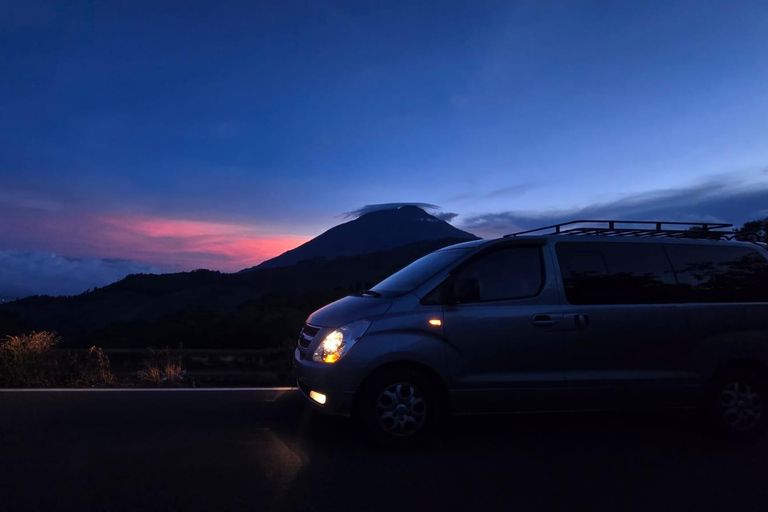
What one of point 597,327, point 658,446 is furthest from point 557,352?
point 658,446

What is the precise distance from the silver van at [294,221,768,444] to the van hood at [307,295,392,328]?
0.06 ft

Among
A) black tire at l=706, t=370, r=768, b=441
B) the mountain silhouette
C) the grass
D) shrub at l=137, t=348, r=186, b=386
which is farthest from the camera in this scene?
the mountain silhouette

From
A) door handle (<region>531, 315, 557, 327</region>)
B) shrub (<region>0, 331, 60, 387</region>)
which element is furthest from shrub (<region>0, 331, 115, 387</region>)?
door handle (<region>531, 315, 557, 327</region>)

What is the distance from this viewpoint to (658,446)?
574 centimetres

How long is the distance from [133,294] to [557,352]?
27.3 m

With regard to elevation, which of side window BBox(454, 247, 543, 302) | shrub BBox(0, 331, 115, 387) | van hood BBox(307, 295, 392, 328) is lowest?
shrub BBox(0, 331, 115, 387)

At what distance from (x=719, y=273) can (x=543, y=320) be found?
2142mm

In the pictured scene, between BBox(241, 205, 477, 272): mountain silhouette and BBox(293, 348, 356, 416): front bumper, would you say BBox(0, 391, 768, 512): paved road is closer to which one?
BBox(293, 348, 356, 416): front bumper

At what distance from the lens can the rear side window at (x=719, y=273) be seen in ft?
20.0

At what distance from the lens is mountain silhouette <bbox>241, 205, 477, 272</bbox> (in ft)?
183

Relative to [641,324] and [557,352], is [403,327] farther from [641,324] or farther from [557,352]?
[641,324]

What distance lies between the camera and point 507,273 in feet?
19.1

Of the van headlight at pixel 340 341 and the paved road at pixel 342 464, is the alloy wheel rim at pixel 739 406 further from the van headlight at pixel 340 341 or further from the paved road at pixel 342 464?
the van headlight at pixel 340 341

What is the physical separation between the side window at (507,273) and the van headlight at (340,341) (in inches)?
41.4
